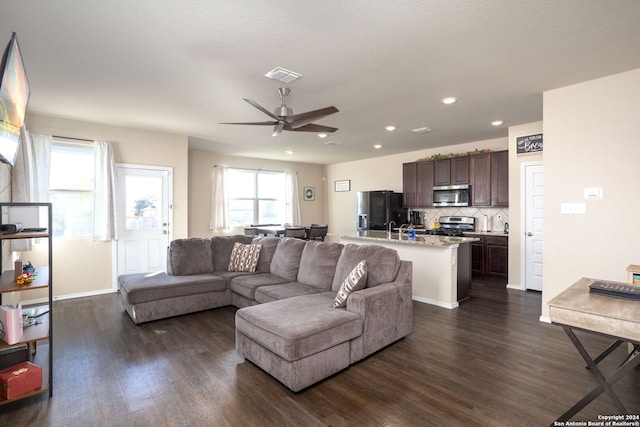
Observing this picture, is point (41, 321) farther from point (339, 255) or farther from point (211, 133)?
point (211, 133)

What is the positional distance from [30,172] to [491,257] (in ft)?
24.8

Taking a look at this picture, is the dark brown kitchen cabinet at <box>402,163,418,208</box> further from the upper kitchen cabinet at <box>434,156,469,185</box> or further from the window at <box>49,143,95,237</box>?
the window at <box>49,143,95,237</box>

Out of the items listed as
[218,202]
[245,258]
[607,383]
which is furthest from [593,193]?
[218,202]

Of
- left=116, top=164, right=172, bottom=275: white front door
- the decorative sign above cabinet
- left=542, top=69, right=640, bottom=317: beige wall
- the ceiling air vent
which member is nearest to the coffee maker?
the decorative sign above cabinet

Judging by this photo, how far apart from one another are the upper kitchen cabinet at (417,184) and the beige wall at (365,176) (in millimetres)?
361

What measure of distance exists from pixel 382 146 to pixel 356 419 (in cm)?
580

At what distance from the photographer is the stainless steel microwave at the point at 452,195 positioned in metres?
6.32

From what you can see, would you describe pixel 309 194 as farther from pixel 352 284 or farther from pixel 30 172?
pixel 352 284

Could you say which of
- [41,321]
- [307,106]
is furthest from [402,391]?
[307,106]

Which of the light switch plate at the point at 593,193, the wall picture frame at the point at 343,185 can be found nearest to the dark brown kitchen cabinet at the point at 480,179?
the light switch plate at the point at 593,193

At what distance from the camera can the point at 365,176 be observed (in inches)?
347

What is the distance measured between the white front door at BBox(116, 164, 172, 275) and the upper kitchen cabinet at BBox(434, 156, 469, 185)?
17.8 ft

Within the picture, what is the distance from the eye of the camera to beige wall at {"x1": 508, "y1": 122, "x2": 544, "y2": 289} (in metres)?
5.19

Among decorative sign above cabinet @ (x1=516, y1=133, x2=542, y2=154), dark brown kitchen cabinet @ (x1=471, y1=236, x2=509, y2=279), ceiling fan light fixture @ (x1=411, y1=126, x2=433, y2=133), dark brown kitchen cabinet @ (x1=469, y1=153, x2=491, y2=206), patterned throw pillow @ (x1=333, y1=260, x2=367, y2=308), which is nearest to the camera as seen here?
patterned throw pillow @ (x1=333, y1=260, x2=367, y2=308)
